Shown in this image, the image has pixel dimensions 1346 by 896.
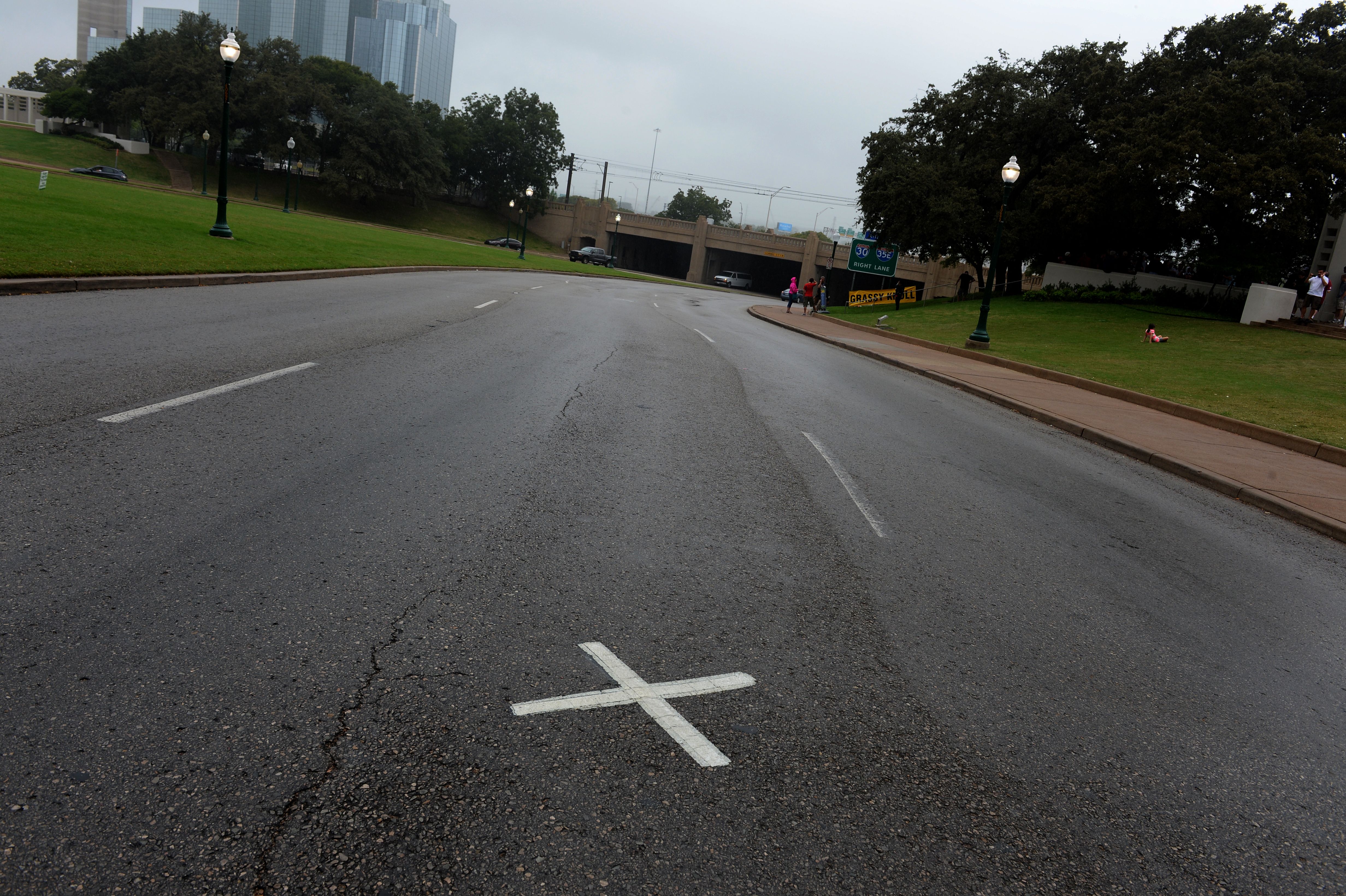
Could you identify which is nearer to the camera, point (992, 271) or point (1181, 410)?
point (1181, 410)

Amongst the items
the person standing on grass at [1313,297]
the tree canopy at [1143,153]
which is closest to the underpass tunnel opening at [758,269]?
the tree canopy at [1143,153]

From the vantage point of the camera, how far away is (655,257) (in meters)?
106

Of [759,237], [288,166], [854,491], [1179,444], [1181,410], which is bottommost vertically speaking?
[854,491]

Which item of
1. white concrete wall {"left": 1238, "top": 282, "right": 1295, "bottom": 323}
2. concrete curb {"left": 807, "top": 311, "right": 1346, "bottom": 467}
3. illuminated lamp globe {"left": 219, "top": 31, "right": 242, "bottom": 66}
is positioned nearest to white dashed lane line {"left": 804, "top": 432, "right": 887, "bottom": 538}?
concrete curb {"left": 807, "top": 311, "right": 1346, "bottom": 467}

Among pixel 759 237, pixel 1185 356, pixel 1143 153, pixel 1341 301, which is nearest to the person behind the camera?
pixel 1185 356

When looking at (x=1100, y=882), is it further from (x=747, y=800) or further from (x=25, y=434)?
(x=25, y=434)

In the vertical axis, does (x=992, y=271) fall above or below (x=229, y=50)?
below

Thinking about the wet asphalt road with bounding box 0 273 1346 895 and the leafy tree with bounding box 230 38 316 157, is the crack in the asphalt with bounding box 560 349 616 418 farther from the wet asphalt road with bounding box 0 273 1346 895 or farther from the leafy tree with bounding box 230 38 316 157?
the leafy tree with bounding box 230 38 316 157

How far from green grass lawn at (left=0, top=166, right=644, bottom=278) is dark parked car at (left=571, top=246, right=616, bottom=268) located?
32.6 meters

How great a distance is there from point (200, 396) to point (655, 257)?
10154cm

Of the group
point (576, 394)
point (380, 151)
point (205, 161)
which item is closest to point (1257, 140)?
point (576, 394)

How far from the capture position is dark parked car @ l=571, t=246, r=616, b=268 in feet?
246

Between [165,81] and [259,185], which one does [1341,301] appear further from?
[165,81]

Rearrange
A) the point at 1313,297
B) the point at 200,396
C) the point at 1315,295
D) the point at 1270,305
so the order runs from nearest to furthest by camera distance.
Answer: the point at 200,396
the point at 1315,295
the point at 1313,297
the point at 1270,305
